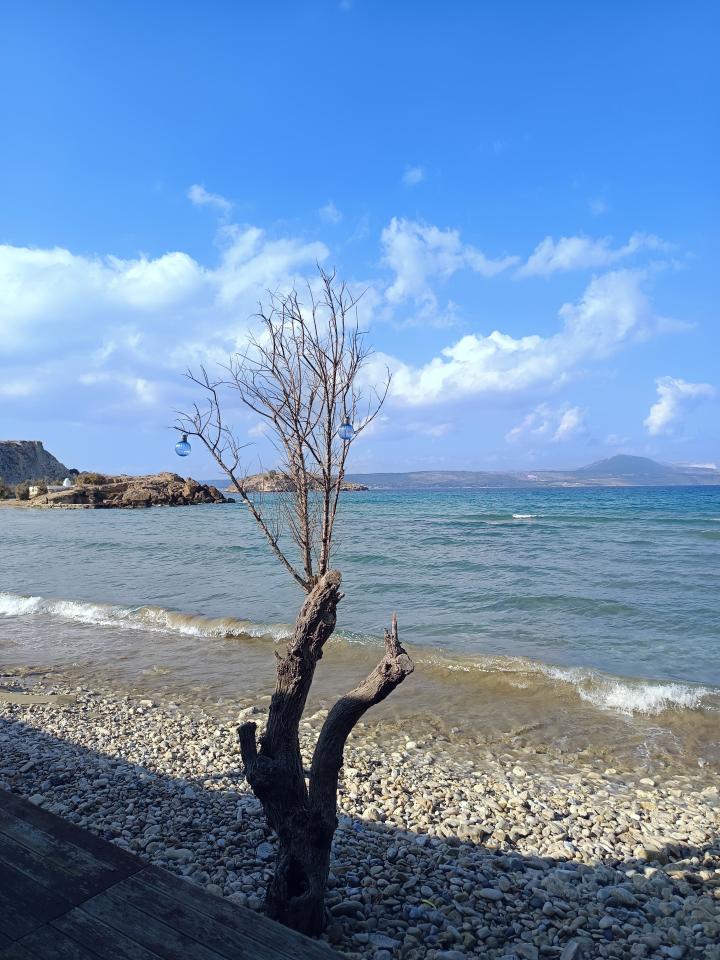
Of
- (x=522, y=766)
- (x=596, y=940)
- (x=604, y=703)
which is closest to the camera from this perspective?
(x=596, y=940)

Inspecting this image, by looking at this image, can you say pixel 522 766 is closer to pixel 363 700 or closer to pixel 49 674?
pixel 363 700

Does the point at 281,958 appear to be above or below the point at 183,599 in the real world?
above

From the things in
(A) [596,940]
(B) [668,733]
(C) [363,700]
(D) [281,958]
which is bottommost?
(B) [668,733]

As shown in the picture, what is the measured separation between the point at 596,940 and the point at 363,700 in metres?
2.16

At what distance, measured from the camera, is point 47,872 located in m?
2.77

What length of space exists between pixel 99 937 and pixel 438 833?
3.37 metres

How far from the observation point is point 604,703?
8.98m

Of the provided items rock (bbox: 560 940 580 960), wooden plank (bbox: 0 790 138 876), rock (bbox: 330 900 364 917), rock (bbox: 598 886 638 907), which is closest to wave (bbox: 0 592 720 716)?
rock (bbox: 598 886 638 907)

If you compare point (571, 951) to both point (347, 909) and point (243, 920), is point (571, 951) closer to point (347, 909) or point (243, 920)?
point (347, 909)

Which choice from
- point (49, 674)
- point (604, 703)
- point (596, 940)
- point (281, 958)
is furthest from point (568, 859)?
point (49, 674)

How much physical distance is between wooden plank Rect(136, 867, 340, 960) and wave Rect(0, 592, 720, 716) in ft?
24.7

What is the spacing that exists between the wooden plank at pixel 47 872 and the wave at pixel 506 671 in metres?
7.70

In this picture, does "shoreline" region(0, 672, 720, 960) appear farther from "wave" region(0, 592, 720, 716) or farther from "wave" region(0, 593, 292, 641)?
"wave" region(0, 593, 292, 641)

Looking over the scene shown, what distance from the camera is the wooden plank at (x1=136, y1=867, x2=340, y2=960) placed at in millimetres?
2330
